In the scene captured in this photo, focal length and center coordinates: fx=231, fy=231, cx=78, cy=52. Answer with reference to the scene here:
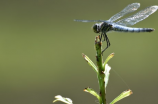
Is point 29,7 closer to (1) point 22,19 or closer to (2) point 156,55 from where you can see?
(1) point 22,19

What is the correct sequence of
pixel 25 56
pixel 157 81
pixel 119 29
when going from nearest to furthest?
pixel 119 29
pixel 25 56
pixel 157 81

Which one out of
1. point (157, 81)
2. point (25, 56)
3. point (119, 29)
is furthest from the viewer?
point (157, 81)

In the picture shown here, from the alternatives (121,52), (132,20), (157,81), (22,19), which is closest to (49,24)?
(22,19)

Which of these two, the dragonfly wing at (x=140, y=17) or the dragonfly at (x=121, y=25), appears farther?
the dragonfly wing at (x=140, y=17)


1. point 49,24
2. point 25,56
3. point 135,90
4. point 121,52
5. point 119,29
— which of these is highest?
point 49,24

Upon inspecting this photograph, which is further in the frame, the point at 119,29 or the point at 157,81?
the point at 157,81

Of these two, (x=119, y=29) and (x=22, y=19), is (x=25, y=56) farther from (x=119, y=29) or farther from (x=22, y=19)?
(x=119, y=29)

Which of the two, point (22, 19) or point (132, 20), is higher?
point (22, 19)

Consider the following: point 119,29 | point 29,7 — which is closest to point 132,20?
point 119,29

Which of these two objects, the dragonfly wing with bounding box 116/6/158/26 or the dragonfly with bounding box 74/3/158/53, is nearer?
the dragonfly with bounding box 74/3/158/53
